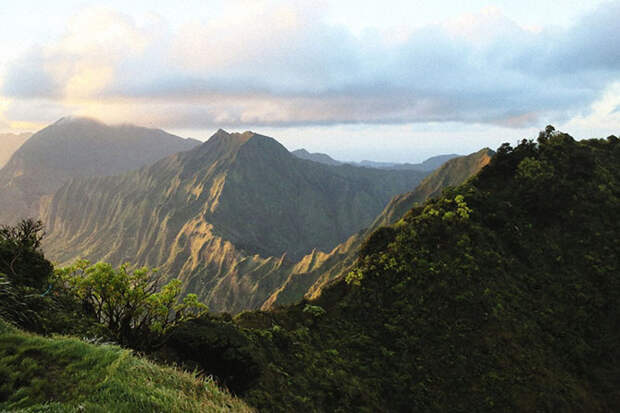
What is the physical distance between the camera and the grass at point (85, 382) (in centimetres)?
518

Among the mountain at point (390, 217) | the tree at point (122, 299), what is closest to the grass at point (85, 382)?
the tree at point (122, 299)

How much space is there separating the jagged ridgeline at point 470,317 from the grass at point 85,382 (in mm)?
6462

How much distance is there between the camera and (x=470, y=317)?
766 inches

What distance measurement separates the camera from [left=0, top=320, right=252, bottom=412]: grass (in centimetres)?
518

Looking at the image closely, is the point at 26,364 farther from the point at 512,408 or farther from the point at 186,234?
the point at 186,234

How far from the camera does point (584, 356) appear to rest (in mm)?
18844

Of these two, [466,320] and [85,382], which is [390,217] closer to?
[466,320]

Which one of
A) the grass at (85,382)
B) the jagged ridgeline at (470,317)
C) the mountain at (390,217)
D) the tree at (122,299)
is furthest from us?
the mountain at (390,217)

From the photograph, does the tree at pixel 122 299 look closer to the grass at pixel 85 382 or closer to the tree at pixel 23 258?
the tree at pixel 23 258

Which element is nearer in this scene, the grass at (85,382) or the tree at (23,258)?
the grass at (85,382)

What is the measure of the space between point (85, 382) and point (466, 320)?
1924cm

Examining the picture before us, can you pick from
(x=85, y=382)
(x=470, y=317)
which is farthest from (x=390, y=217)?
(x=85, y=382)

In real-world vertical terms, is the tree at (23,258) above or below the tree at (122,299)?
above

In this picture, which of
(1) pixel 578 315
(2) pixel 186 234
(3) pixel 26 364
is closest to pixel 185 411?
(3) pixel 26 364
